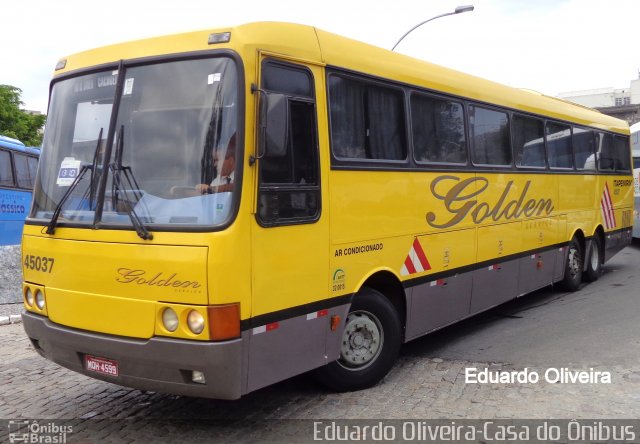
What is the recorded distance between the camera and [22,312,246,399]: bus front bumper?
13.1 ft

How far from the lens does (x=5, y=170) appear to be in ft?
45.4

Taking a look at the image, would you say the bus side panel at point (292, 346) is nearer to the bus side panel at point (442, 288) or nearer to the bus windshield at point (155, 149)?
the bus windshield at point (155, 149)

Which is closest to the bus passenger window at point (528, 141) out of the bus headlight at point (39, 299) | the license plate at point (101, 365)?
the license plate at point (101, 365)

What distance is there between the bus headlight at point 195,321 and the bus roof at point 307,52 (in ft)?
5.66

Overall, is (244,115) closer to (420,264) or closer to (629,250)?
(420,264)

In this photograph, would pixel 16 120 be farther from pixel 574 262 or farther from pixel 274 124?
pixel 274 124

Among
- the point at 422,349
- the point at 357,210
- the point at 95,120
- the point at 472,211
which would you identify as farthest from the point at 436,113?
the point at 95,120

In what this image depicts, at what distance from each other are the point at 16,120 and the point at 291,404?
4579cm

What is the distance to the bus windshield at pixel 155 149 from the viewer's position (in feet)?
13.6

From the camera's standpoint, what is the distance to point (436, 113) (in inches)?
257

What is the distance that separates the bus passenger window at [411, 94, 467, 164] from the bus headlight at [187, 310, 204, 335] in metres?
3.09

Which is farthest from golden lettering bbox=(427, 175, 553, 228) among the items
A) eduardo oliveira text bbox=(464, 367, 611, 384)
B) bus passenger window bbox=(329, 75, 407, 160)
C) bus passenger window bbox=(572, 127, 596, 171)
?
bus passenger window bbox=(572, 127, 596, 171)

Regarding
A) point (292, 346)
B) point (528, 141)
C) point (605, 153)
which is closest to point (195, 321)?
point (292, 346)

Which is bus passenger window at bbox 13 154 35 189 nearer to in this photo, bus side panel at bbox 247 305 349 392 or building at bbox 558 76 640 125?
bus side panel at bbox 247 305 349 392
